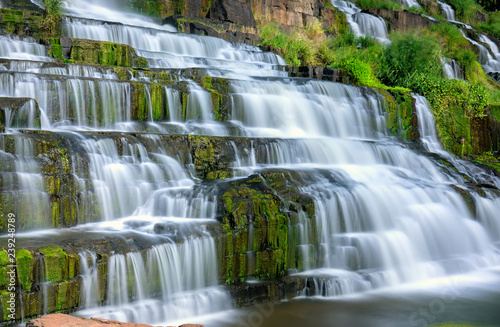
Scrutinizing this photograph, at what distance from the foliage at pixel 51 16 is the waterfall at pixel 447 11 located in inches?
850

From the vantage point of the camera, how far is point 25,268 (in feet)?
15.7

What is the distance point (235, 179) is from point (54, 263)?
2.97m

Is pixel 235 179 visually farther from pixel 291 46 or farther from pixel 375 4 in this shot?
pixel 375 4

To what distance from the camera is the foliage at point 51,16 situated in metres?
11.5

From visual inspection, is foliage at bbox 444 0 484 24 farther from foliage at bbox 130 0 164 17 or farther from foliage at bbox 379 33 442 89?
foliage at bbox 130 0 164 17

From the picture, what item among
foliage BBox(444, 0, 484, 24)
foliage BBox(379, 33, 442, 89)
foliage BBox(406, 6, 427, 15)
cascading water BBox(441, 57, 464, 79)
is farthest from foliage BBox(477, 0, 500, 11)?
foliage BBox(379, 33, 442, 89)

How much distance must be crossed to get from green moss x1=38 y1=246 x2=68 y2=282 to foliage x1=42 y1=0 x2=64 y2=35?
25.9 feet

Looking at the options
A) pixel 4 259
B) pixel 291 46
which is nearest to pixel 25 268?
pixel 4 259

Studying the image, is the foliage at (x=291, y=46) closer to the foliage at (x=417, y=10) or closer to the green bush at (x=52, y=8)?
the green bush at (x=52, y=8)

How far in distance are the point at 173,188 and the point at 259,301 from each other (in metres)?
1.96

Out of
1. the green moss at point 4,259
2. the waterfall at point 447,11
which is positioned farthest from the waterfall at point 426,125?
the waterfall at point 447,11

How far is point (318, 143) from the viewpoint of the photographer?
30.2 ft

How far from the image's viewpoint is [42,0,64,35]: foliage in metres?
11.5

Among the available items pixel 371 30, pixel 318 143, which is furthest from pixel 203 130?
pixel 371 30
